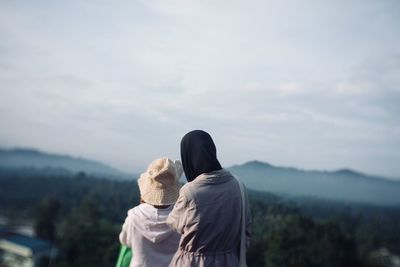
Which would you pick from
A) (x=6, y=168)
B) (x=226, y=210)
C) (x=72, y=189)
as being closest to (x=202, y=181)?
(x=226, y=210)

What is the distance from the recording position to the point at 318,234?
48.8 ft

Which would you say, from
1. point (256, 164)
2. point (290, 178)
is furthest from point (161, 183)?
point (290, 178)

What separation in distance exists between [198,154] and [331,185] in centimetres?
1373

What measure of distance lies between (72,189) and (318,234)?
10.9 meters

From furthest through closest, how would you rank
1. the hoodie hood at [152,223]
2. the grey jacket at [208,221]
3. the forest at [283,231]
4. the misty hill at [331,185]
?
the forest at [283,231], the misty hill at [331,185], the hoodie hood at [152,223], the grey jacket at [208,221]

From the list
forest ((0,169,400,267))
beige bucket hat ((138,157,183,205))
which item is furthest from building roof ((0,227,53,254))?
forest ((0,169,400,267))

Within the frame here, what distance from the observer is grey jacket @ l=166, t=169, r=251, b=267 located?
1693 mm

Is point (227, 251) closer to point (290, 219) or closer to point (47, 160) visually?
point (47, 160)

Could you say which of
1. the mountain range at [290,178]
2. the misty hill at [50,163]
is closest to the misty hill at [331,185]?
the mountain range at [290,178]

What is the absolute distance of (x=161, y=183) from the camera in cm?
212

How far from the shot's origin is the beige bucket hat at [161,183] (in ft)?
6.91

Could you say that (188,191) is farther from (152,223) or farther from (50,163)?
(50,163)

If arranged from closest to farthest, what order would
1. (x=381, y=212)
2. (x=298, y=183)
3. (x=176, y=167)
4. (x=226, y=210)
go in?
1. (x=226, y=210)
2. (x=176, y=167)
3. (x=381, y=212)
4. (x=298, y=183)

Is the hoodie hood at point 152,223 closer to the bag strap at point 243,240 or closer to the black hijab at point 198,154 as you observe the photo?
the black hijab at point 198,154
